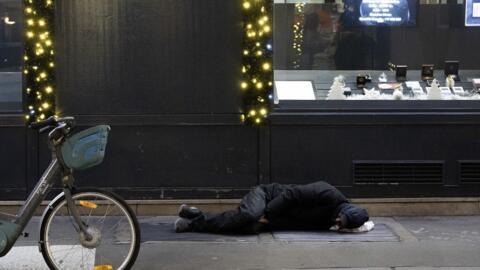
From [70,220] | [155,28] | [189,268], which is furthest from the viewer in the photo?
[155,28]

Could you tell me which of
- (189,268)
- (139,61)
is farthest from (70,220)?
(139,61)

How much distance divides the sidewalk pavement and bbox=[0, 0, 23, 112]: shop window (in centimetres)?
135

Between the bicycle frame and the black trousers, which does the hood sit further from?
the bicycle frame

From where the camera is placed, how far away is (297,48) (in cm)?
758

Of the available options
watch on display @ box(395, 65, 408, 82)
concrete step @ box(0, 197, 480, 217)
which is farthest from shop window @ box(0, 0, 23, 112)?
watch on display @ box(395, 65, 408, 82)

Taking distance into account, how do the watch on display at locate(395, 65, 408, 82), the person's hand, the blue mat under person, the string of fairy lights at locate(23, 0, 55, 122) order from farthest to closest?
the watch on display at locate(395, 65, 408, 82) → the string of fairy lights at locate(23, 0, 55, 122) → the person's hand → the blue mat under person

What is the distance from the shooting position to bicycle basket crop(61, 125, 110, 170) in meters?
4.93

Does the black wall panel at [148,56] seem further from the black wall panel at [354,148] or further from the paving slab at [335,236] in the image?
the paving slab at [335,236]

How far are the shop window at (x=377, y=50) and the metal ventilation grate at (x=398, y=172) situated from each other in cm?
72

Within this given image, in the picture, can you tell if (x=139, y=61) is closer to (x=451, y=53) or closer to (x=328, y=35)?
(x=328, y=35)

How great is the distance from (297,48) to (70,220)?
3513mm

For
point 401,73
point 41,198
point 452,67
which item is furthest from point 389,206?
point 41,198

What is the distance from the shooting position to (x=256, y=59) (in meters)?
7.18

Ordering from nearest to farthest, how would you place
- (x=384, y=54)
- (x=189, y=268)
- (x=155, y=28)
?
(x=189, y=268) < (x=155, y=28) < (x=384, y=54)
